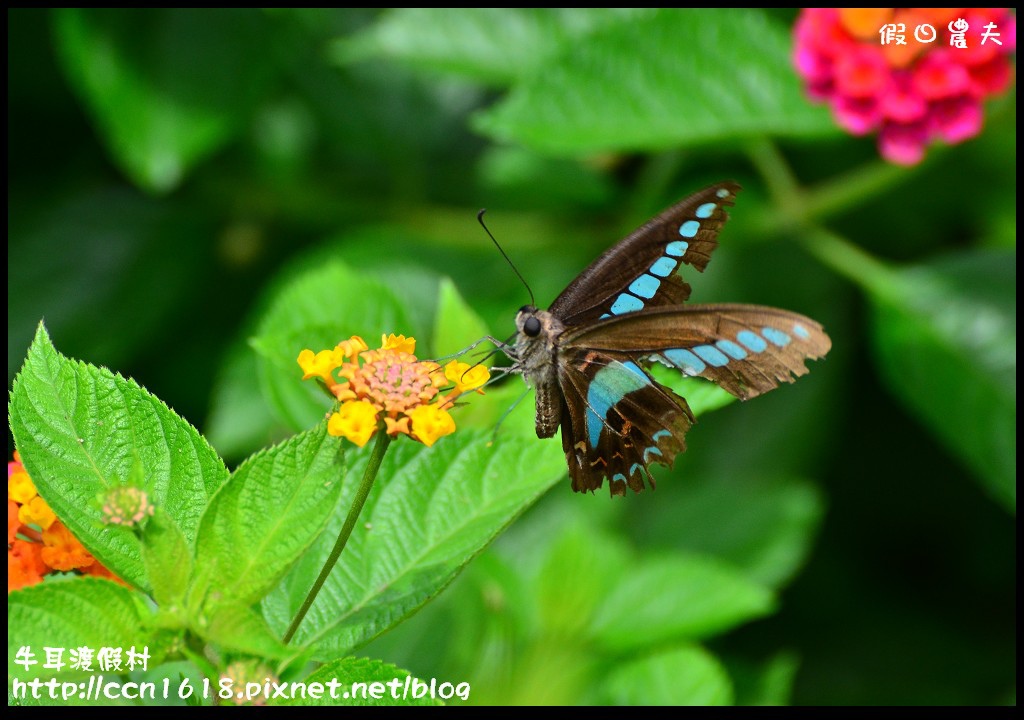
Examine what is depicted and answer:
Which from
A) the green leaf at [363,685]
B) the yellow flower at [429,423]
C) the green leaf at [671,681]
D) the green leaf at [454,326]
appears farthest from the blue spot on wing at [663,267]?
the green leaf at [363,685]

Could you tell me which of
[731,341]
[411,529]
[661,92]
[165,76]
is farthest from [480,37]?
[411,529]

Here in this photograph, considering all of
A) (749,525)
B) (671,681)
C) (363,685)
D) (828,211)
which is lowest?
(363,685)

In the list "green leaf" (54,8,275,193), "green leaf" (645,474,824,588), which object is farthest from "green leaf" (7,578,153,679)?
"green leaf" (645,474,824,588)

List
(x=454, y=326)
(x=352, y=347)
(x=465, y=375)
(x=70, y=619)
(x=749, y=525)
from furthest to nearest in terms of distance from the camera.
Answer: (x=749, y=525), (x=454, y=326), (x=465, y=375), (x=352, y=347), (x=70, y=619)

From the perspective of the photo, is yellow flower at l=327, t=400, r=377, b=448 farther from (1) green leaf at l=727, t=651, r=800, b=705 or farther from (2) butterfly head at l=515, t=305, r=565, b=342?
(1) green leaf at l=727, t=651, r=800, b=705

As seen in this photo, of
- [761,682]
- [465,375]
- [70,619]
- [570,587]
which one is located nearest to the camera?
[70,619]

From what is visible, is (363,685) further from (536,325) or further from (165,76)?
(165,76)

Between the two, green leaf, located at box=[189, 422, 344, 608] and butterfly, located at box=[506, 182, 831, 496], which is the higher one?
Answer: butterfly, located at box=[506, 182, 831, 496]
